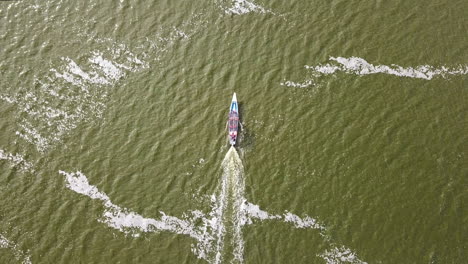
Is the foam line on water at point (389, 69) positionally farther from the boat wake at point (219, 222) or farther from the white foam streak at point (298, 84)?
the boat wake at point (219, 222)

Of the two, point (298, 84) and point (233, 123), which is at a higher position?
point (298, 84)

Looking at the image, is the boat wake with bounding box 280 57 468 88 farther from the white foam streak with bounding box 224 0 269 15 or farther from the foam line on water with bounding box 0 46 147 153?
the foam line on water with bounding box 0 46 147 153

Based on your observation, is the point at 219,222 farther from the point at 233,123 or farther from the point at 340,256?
the point at 340,256

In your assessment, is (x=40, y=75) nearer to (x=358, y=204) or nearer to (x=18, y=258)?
(x=18, y=258)

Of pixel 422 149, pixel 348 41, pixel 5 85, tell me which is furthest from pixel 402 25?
pixel 5 85

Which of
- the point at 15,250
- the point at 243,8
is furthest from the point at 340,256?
the point at 243,8

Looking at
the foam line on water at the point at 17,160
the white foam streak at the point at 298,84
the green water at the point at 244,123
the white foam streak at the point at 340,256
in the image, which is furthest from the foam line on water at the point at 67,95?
the white foam streak at the point at 340,256
